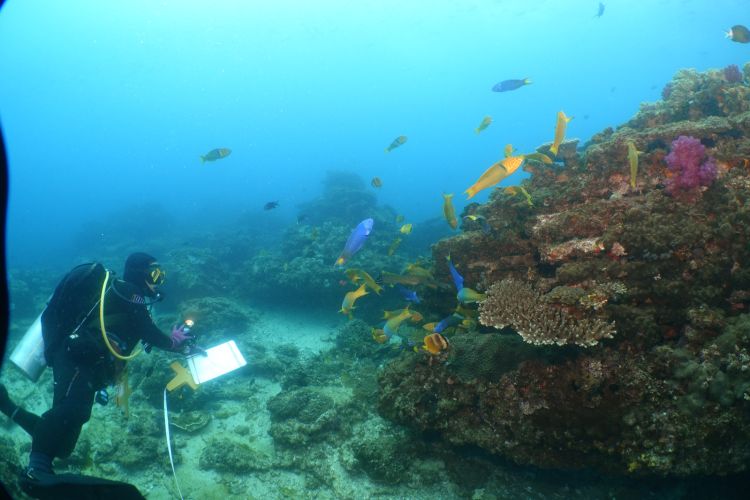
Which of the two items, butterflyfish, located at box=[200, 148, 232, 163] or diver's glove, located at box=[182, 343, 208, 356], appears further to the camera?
butterflyfish, located at box=[200, 148, 232, 163]

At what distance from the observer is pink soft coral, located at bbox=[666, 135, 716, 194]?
4.97 metres

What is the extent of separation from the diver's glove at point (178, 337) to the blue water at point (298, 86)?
1138 inches

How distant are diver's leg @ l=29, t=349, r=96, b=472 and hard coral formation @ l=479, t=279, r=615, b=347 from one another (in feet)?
17.1

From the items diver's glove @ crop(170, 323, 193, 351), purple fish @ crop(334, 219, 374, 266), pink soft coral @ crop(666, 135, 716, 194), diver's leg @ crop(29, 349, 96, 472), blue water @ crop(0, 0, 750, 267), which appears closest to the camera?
diver's leg @ crop(29, 349, 96, 472)

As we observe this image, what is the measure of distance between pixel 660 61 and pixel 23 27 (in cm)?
16613

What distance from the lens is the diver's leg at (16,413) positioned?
214 inches

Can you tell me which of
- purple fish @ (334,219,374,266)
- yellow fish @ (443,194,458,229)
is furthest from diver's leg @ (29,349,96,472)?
yellow fish @ (443,194,458,229)

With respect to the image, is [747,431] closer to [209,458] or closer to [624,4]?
[209,458]

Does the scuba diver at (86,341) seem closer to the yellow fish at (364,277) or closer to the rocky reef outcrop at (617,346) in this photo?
the yellow fish at (364,277)

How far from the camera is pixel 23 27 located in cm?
7838

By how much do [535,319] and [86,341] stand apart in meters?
5.65

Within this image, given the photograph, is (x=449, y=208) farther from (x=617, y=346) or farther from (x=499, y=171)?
(x=617, y=346)

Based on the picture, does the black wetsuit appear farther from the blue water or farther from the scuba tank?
the blue water

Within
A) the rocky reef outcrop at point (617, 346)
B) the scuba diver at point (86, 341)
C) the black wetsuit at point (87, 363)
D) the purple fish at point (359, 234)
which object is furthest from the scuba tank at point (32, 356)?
the rocky reef outcrop at point (617, 346)
